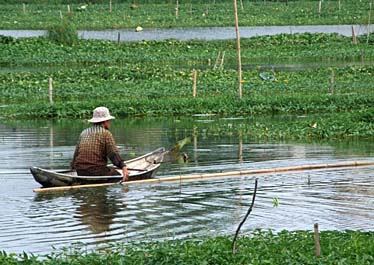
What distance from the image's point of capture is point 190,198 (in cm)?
1447

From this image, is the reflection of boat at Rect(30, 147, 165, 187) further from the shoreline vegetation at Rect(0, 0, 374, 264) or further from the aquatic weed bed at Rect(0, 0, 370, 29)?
the aquatic weed bed at Rect(0, 0, 370, 29)

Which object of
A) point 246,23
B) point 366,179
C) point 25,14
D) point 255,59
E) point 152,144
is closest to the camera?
point 366,179

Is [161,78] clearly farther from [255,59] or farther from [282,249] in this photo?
[282,249]

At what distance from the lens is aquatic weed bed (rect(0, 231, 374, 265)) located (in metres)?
9.38

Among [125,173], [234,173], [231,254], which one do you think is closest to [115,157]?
[125,173]

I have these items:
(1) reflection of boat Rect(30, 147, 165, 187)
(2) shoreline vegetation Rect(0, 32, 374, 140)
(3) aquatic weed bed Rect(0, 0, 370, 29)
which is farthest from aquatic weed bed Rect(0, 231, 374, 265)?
(3) aquatic weed bed Rect(0, 0, 370, 29)

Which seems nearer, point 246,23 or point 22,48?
point 22,48

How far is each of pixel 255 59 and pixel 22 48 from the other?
9780 mm

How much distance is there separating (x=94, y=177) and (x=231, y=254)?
585 cm

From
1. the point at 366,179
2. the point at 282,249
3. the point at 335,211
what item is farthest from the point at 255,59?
the point at 282,249

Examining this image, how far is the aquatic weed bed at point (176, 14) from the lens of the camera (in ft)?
189

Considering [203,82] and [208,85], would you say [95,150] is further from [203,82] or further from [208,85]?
[203,82]

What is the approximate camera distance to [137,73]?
A: 107 feet

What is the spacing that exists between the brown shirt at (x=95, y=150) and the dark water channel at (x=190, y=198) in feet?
1.37
